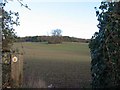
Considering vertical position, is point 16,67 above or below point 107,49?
below

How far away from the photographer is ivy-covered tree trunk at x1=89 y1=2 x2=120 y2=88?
635 centimetres

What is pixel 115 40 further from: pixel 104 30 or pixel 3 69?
pixel 3 69

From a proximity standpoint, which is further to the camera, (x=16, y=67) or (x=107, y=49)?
(x=107, y=49)

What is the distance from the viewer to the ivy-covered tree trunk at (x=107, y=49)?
6.35 meters

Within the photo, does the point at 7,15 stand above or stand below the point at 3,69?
above

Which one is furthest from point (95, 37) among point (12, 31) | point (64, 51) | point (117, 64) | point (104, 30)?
point (64, 51)

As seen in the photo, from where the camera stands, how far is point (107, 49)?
21.0ft

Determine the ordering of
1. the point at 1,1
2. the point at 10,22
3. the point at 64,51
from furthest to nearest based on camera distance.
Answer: the point at 64,51, the point at 10,22, the point at 1,1

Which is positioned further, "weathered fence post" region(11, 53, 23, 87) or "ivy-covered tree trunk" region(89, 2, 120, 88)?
"ivy-covered tree trunk" region(89, 2, 120, 88)

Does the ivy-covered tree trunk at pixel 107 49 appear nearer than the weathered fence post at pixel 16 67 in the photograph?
No

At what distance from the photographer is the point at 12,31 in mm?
6766

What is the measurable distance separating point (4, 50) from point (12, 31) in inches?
18.2

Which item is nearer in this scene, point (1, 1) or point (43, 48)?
point (1, 1)

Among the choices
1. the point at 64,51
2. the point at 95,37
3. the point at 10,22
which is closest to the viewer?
the point at 10,22
